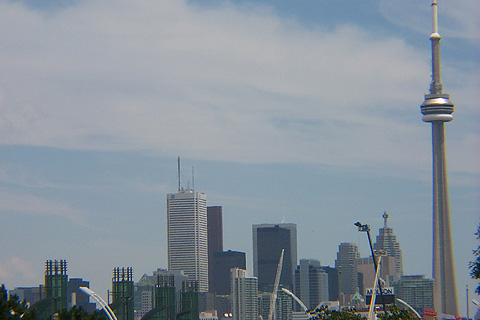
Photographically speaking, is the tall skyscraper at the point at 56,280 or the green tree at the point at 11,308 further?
the tall skyscraper at the point at 56,280

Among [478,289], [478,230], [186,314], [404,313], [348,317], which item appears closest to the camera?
[478,289]

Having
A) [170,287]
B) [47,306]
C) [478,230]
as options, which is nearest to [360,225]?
[478,230]

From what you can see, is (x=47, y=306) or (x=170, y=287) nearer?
(x=47, y=306)

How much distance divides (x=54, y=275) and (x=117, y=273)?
7.09 metres

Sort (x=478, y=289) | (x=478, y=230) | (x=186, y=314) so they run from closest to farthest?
(x=478, y=289), (x=478, y=230), (x=186, y=314)

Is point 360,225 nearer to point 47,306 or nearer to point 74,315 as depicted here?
point 74,315

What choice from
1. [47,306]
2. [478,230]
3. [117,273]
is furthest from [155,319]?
[478,230]

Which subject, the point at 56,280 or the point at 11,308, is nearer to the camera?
the point at 11,308

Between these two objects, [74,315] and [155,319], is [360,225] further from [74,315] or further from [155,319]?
[155,319]

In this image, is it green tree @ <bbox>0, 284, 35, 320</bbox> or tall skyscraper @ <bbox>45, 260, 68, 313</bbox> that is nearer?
green tree @ <bbox>0, 284, 35, 320</bbox>

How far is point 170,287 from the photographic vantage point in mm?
114500

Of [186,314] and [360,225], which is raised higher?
[360,225]

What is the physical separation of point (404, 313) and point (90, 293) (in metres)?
36.4

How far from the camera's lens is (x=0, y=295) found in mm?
49938
